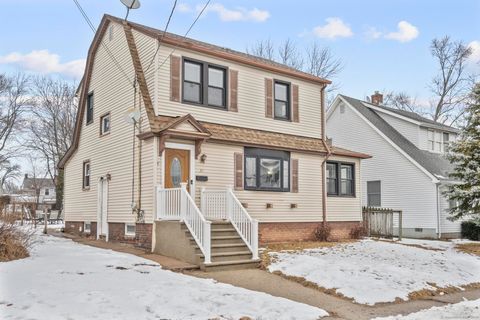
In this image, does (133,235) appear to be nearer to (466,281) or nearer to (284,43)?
(466,281)

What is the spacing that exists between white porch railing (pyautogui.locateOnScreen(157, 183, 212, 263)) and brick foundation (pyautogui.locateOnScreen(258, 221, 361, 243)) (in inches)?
148

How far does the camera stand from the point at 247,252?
11.1m

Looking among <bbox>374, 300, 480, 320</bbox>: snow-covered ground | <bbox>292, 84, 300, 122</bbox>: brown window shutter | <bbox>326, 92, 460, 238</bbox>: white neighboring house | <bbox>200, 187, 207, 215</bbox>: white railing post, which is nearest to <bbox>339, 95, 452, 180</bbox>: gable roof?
<bbox>326, 92, 460, 238</bbox>: white neighboring house

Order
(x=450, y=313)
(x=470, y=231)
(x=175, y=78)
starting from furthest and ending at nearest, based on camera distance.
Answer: (x=470, y=231), (x=175, y=78), (x=450, y=313)

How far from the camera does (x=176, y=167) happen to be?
12945 millimetres

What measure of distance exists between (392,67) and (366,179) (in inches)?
282

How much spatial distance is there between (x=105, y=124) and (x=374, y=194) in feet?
47.6

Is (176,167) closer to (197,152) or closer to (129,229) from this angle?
(197,152)

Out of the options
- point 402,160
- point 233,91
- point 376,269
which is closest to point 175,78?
point 233,91

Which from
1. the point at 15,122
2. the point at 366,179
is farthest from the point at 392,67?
the point at 15,122

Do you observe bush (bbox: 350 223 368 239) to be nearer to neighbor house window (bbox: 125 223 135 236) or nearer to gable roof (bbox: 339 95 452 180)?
gable roof (bbox: 339 95 452 180)

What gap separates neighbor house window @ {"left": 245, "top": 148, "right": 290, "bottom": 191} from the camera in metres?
14.7

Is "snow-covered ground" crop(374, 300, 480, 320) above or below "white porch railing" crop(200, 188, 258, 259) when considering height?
below

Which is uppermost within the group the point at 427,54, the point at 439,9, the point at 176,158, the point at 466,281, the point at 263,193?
the point at 427,54
